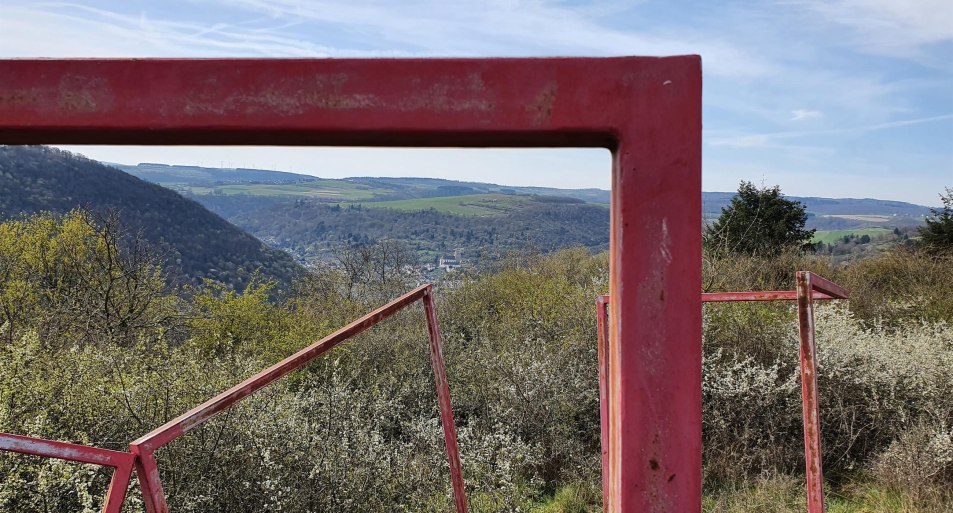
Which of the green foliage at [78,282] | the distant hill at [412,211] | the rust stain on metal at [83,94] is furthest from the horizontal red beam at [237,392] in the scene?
the distant hill at [412,211]

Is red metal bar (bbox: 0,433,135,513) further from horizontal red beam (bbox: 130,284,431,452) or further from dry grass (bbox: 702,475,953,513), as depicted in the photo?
dry grass (bbox: 702,475,953,513)

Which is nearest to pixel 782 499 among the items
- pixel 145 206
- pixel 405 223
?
pixel 145 206

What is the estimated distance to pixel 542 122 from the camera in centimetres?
50

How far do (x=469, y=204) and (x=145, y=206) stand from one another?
28873 millimetres

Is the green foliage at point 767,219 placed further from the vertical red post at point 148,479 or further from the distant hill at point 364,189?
the distant hill at point 364,189

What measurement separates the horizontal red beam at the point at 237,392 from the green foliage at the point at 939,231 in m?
16.8

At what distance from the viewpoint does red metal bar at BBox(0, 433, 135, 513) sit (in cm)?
87

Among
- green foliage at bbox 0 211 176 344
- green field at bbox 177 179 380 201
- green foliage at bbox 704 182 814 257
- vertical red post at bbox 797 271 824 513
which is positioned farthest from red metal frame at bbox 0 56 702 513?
green field at bbox 177 179 380 201

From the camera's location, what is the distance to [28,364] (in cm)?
729

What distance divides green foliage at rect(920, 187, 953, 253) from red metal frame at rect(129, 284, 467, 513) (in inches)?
646

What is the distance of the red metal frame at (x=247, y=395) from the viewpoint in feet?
3.05

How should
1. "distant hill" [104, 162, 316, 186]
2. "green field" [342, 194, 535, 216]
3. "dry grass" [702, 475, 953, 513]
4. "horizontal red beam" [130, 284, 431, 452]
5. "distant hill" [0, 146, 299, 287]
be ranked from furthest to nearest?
"distant hill" [104, 162, 316, 186] → "green field" [342, 194, 535, 216] → "distant hill" [0, 146, 299, 287] → "dry grass" [702, 475, 953, 513] → "horizontal red beam" [130, 284, 431, 452]

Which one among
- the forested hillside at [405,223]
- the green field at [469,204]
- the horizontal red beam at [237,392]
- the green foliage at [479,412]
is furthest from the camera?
the green field at [469,204]

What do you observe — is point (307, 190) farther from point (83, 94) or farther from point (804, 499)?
point (83, 94)
